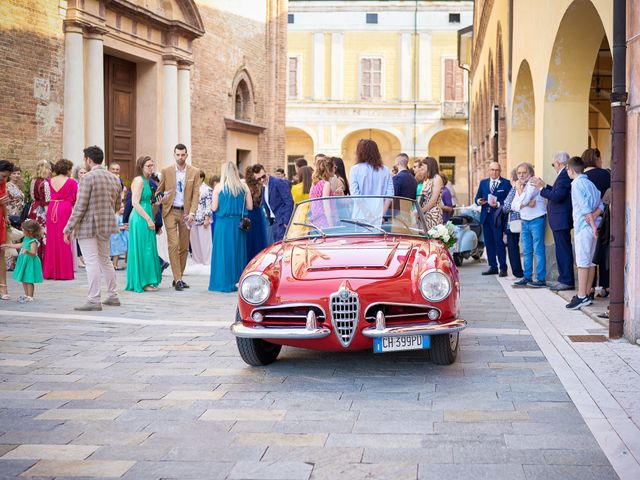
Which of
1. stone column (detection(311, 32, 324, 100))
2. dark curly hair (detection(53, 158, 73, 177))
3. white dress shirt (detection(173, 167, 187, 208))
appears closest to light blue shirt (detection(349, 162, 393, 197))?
white dress shirt (detection(173, 167, 187, 208))

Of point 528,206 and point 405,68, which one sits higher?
point 405,68

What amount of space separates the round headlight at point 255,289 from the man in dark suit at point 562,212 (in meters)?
5.51

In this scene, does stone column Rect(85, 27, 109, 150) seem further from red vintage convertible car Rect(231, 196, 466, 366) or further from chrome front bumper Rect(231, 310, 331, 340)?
chrome front bumper Rect(231, 310, 331, 340)

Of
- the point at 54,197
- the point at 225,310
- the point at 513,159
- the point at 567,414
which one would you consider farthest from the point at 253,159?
the point at 567,414

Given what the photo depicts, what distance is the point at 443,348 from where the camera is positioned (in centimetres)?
646

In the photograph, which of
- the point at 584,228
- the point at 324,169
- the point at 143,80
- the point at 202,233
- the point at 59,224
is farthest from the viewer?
the point at 143,80

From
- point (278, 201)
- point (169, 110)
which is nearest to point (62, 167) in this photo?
point (278, 201)

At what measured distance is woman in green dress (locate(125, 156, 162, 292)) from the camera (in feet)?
38.6

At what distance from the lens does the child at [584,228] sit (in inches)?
367

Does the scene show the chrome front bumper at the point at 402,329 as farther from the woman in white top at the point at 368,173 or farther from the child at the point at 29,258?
the child at the point at 29,258

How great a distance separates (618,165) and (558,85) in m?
5.14

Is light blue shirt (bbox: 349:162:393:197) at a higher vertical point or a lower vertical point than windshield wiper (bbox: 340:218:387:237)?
higher

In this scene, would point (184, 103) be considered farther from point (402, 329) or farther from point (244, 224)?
point (402, 329)

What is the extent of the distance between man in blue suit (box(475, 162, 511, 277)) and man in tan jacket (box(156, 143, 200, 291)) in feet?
14.5
